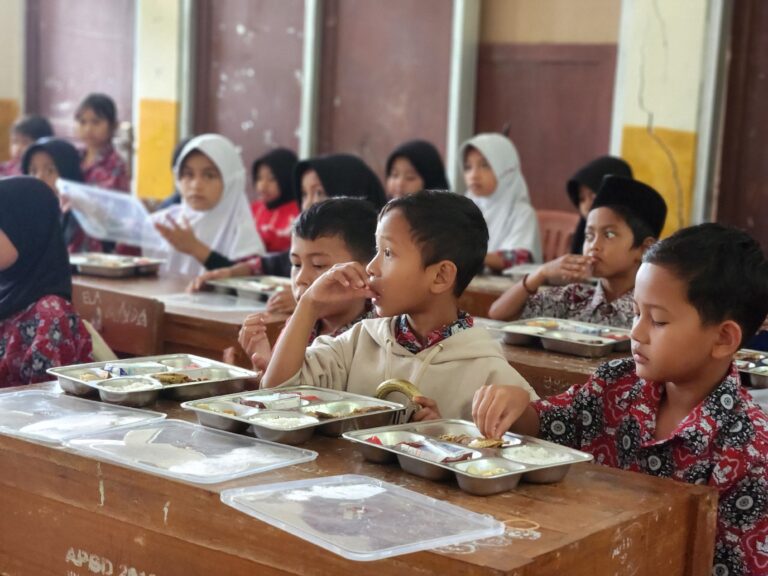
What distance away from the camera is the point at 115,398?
6.43 feet

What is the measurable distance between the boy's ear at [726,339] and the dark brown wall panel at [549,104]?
14.1 feet

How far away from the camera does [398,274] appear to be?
209 cm

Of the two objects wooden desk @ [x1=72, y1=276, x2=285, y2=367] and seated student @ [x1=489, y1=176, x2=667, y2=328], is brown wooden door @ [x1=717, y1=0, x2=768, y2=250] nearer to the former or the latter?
seated student @ [x1=489, y1=176, x2=667, y2=328]

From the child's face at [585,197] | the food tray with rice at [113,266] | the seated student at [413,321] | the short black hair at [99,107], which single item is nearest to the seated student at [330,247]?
the seated student at [413,321]

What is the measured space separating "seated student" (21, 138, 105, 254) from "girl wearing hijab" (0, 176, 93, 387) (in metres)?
2.00

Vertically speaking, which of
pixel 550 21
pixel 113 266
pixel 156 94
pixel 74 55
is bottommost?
pixel 113 266

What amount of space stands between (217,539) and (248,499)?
9 centimetres

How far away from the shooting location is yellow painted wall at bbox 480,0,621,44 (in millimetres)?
6012

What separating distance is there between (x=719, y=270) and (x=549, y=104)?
180 inches

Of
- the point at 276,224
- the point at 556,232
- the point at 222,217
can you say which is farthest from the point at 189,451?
the point at 556,232

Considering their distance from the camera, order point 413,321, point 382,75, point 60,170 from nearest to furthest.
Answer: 1. point 413,321
2. point 60,170
3. point 382,75

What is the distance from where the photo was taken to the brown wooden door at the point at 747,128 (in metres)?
5.50

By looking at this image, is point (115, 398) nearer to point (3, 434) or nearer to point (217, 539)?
point (3, 434)

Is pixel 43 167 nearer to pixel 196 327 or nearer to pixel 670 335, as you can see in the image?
pixel 196 327
